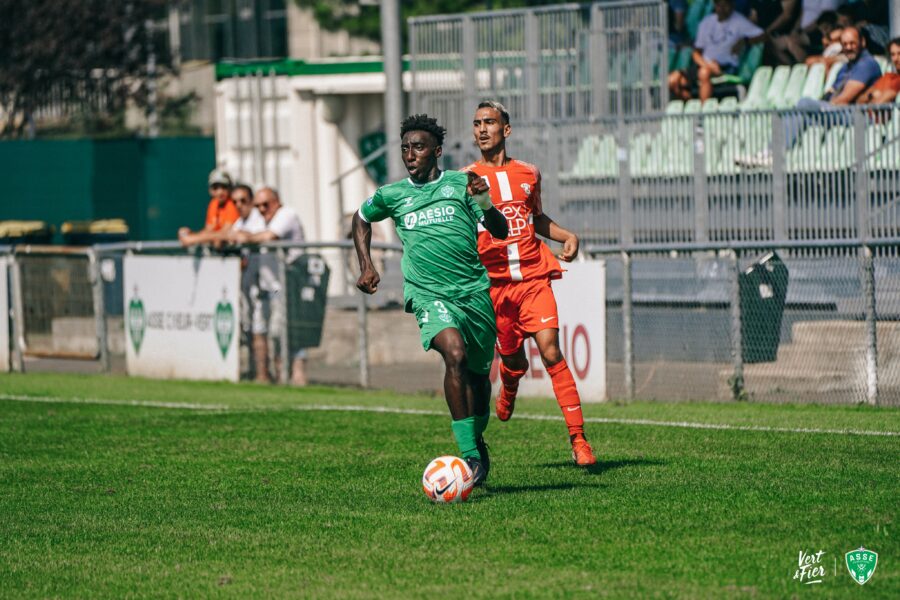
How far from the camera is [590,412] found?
546 inches

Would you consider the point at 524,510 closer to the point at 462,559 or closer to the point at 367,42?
the point at 462,559

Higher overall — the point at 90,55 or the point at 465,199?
the point at 90,55

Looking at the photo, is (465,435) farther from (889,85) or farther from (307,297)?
(889,85)

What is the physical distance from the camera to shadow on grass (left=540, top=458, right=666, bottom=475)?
9820 millimetres

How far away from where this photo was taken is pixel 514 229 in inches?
398

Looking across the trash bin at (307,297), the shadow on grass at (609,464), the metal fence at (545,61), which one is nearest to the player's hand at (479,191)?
the shadow on grass at (609,464)

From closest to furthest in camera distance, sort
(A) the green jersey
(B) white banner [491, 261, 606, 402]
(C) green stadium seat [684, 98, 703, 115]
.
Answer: (A) the green jersey, (B) white banner [491, 261, 606, 402], (C) green stadium seat [684, 98, 703, 115]

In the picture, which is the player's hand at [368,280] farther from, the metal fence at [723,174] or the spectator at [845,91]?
the spectator at [845,91]

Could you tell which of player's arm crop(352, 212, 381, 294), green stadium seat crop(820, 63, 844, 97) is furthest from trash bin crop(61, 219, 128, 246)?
player's arm crop(352, 212, 381, 294)

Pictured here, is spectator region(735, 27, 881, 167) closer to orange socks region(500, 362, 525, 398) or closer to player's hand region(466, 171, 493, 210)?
orange socks region(500, 362, 525, 398)

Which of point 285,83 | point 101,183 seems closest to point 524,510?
point 285,83

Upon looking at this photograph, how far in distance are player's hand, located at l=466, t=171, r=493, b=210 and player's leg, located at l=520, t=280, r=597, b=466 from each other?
1288 mm

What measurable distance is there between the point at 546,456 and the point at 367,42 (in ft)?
107

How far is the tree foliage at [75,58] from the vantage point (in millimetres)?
33125
